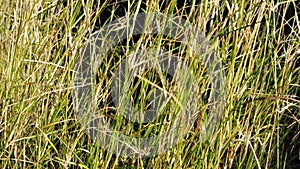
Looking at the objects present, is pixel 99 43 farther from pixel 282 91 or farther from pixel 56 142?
pixel 282 91

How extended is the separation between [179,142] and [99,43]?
452 mm

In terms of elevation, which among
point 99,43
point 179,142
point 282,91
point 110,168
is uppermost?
point 99,43

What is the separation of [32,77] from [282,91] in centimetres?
79

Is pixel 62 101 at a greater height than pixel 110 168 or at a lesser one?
greater

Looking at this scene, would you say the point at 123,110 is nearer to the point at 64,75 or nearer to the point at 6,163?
the point at 64,75

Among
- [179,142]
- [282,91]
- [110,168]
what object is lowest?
[110,168]

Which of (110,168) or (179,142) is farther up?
(179,142)

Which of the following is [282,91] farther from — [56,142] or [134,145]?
[56,142]

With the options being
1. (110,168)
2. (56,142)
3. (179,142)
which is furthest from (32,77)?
(179,142)

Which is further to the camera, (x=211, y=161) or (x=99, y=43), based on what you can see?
(x=99, y=43)

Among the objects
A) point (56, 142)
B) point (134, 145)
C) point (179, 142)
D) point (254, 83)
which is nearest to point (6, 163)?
point (56, 142)

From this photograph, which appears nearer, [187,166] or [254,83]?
[187,166]

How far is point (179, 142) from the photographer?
1.67 meters

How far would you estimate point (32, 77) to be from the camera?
6.01ft
